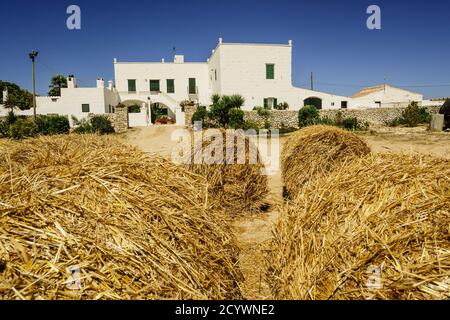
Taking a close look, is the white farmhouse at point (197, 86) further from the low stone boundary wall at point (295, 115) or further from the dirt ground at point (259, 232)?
the dirt ground at point (259, 232)

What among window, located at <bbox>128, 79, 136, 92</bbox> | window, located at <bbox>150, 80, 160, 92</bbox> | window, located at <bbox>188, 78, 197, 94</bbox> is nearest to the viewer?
window, located at <bbox>128, 79, 136, 92</bbox>

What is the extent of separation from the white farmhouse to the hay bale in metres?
25.9

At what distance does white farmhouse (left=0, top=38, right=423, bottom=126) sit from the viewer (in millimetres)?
34750

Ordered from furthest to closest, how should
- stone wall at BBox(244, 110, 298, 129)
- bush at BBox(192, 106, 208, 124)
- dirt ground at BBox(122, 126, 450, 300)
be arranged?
1. stone wall at BBox(244, 110, 298, 129)
2. bush at BBox(192, 106, 208, 124)
3. dirt ground at BBox(122, 126, 450, 300)

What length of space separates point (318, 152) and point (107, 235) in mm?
5708

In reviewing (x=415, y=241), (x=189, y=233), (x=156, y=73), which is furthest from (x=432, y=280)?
(x=156, y=73)

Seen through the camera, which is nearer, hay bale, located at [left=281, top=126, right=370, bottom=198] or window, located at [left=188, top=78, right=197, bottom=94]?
hay bale, located at [left=281, top=126, right=370, bottom=198]

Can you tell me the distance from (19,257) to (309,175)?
5997 millimetres

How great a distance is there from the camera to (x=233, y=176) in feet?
21.7

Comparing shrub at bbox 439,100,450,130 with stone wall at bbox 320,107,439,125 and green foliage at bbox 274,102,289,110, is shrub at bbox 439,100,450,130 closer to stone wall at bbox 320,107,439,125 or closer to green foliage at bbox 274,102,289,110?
stone wall at bbox 320,107,439,125

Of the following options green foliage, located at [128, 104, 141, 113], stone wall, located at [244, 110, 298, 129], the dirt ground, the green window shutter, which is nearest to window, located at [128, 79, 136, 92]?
green foliage, located at [128, 104, 141, 113]

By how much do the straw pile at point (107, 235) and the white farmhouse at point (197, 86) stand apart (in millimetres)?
29738

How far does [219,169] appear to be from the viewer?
21.2 feet

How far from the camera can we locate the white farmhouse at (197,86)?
114 feet
